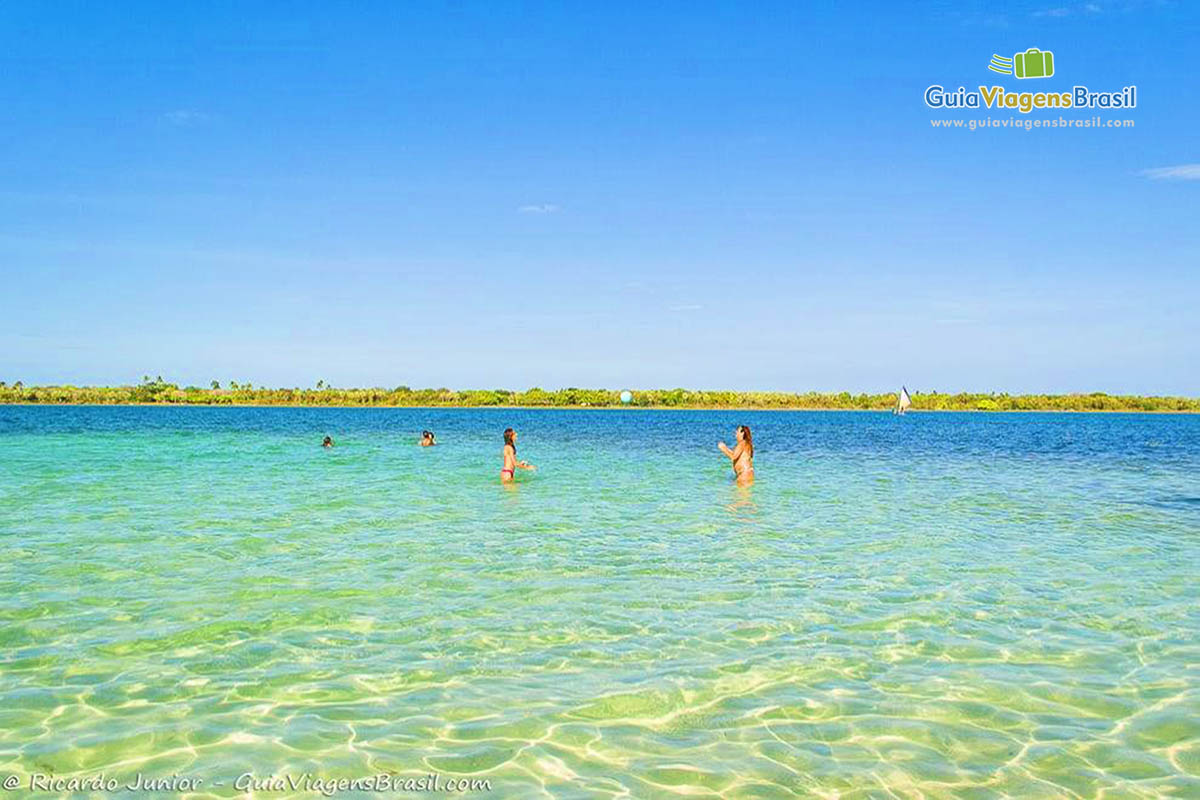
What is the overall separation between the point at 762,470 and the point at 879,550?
15960 millimetres

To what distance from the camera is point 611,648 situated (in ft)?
24.7

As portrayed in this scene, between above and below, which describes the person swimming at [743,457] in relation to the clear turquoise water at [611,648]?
above

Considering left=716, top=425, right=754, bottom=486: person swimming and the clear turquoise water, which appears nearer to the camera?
the clear turquoise water

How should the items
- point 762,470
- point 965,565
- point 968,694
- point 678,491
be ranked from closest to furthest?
point 968,694, point 965,565, point 678,491, point 762,470

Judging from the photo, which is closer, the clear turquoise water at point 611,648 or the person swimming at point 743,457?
the clear turquoise water at point 611,648

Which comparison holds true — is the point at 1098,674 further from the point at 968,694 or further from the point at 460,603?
the point at 460,603

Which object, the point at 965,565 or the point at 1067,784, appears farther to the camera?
the point at 965,565

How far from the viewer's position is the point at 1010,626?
836 centimetres

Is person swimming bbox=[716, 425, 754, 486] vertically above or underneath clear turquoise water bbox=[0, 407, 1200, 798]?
above

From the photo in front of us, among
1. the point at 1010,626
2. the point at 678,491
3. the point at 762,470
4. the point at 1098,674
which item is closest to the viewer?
the point at 1098,674

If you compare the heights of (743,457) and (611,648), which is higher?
(743,457)

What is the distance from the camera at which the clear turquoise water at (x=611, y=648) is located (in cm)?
530

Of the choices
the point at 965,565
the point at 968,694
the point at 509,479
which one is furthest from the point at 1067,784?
the point at 509,479

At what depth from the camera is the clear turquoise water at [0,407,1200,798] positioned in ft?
17.4
